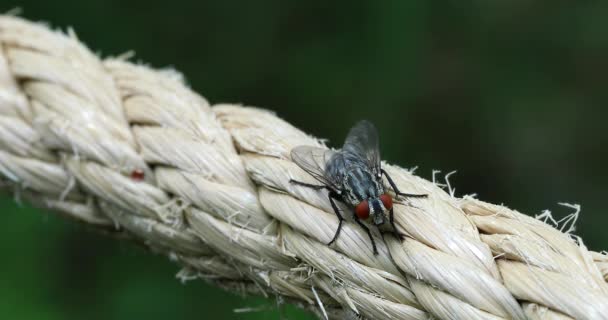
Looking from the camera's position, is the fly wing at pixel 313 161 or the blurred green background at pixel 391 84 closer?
the fly wing at pixel 313 161

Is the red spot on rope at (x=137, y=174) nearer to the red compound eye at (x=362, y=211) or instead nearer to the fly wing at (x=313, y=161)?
the fly wing at (x=313, y=161)

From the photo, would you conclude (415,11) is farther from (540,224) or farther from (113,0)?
(540,224)

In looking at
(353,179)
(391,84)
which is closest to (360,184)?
(353,179)

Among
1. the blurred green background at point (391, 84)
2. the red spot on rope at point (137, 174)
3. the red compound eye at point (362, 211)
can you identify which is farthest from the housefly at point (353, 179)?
the blurred green background at point (391, 84)

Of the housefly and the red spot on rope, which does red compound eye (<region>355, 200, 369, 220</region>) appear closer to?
the housefly

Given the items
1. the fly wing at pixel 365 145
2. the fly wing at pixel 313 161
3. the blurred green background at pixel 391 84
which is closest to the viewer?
the fly wing at pixel 313 161

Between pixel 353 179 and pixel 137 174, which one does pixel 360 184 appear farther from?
pixel 137 174

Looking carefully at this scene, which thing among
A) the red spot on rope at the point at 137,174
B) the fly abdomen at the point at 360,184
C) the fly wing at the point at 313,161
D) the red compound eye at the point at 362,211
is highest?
the fly abdomen at the point at 360,184
